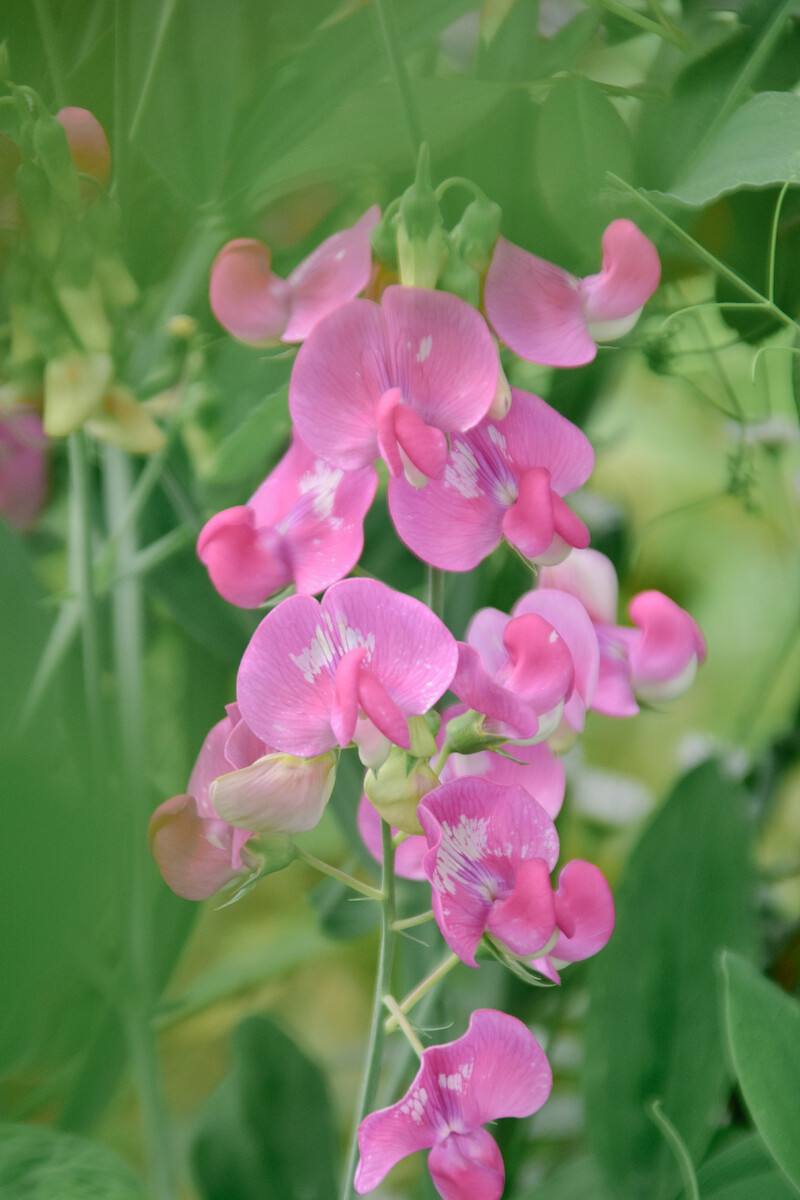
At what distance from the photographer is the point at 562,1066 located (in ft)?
2.73

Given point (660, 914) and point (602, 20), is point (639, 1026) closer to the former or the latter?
point (660, 914)

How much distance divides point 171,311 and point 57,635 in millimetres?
154

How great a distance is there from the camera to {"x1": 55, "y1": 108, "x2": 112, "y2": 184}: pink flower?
0.44m

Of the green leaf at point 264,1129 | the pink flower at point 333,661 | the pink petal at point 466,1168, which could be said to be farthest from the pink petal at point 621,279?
the green leaf at point 264,1129

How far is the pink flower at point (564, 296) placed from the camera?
0.39 meters

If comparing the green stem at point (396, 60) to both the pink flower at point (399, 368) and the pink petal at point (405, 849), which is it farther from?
the pink petal at point (405, 849)

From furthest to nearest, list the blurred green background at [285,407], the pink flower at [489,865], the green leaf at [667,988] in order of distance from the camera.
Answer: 1. the green leaf at [667,988]
2. the blurred green background at [285,407]
3. the pink flower at [489,865]

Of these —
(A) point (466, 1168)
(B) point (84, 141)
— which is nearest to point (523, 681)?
(A) point (466, 1168)

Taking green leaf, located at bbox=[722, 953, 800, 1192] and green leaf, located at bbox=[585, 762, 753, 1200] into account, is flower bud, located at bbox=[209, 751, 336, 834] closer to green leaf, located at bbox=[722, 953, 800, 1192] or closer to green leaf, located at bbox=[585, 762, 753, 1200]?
green leaf, located at bbox=[722, 953, 800, 1192]

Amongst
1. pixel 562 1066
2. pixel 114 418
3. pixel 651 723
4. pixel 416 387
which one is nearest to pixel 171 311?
pixel 114 418

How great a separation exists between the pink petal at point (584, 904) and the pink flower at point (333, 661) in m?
0.06

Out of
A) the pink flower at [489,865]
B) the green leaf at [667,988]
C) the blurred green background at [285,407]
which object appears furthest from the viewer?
the green leaf at [667,988]

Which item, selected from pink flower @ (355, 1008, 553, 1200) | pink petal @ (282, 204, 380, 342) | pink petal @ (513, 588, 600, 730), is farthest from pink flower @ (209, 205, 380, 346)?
pink flower @ (355, 1008, 553, 1200)

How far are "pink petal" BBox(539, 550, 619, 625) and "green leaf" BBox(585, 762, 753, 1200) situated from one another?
16cm
